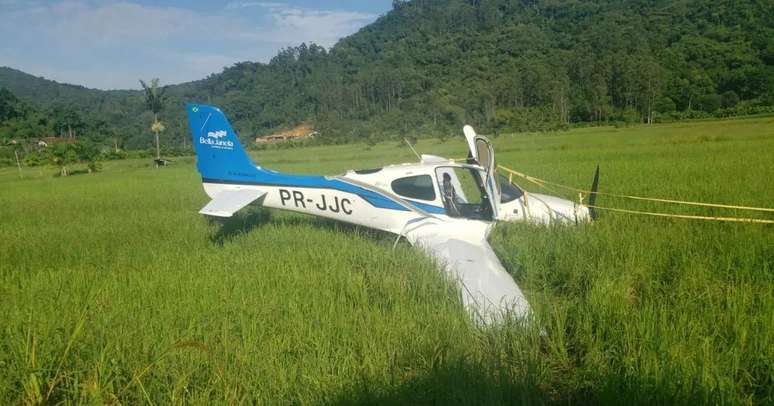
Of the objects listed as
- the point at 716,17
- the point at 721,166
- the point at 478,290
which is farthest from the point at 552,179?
the point at 716,17

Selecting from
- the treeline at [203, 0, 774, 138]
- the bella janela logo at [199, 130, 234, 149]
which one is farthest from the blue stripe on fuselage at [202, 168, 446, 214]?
the treeline at [203, 0, 774, 138]

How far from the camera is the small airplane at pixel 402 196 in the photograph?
629 centimetres

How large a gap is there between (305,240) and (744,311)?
553 centimetres

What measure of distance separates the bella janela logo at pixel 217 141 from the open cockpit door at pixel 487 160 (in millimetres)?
4186

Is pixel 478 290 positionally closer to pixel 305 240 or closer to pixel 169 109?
pixel 305 240

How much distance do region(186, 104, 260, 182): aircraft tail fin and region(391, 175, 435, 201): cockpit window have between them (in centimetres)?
269

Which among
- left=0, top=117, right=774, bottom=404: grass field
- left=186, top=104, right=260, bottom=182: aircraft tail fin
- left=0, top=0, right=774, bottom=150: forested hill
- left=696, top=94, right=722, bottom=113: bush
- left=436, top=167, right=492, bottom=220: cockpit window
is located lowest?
left=0, top=117, right=774, bottom=404: grass field

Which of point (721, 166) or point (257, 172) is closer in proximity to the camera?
point (257, 172)

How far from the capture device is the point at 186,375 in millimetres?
2787

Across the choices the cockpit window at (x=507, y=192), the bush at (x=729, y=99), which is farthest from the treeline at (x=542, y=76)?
the cockpit window at (x=507, y=192)

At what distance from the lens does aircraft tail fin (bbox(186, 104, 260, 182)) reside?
819cm

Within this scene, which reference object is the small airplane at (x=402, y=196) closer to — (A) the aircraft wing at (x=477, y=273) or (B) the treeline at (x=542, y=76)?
(A) the aircraft wing at (x=477, y=273)

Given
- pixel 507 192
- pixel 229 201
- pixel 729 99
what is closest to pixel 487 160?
pixel 507 192

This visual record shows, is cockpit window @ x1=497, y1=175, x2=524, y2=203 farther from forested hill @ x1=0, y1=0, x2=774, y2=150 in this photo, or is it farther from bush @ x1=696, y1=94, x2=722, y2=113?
bush @ x1=696, y1=94, x2=722, y2=113
